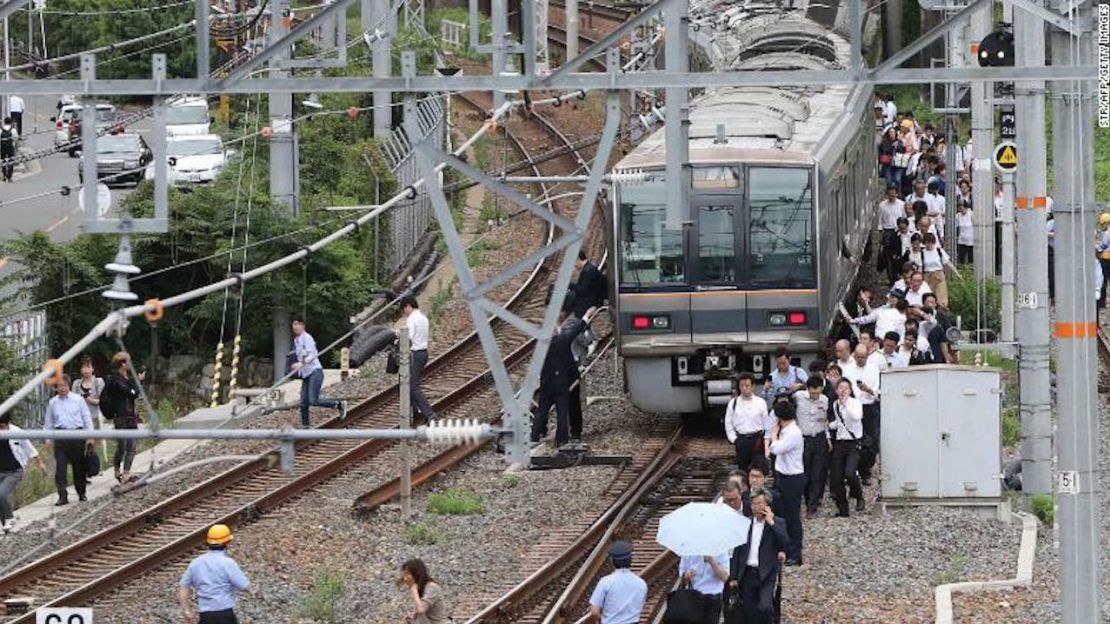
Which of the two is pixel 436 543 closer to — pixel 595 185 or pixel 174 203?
pixel 595 185

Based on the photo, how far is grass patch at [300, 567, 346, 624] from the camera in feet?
56.6

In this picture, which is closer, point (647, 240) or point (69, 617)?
point (69, 617)

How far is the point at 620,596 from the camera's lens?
14219mm

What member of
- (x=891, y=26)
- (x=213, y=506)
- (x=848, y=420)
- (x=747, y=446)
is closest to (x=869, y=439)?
(x=747, y=446)

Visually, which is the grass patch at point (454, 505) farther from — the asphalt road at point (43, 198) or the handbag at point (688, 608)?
the asphalt road at point (43, 198)

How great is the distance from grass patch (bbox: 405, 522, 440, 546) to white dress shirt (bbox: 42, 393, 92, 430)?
331 cm

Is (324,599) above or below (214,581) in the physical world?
below

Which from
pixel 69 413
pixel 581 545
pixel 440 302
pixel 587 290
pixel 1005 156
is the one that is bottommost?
pixel 581 545

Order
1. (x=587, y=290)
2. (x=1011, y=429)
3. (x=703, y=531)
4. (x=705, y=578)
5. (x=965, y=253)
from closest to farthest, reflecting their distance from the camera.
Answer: (x=703, y=531) → (x=705, y=578) → (x=1011, y=429) → (x=587, y=290) → (x=965, y=253)

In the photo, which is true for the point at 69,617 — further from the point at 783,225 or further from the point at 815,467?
the point at 783,225

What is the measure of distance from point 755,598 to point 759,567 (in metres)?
0.21

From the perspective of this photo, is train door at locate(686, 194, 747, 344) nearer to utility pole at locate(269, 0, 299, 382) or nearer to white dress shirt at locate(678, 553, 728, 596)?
utility pole at locate(269, 0, 299, 382)

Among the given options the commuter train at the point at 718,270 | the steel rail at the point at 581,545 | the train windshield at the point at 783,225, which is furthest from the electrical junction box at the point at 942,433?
the train windshield at the point at 783,225

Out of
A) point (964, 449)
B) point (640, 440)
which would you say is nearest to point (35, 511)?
point (640, 440)
